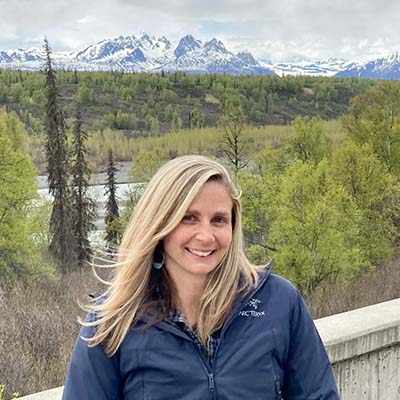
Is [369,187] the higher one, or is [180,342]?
[180,342]

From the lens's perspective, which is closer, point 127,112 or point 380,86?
point 380,86

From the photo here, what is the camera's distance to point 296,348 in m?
1.70

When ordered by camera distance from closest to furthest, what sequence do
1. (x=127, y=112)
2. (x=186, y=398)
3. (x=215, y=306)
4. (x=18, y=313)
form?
(x=186, y=398), (x=215, y=306), (x=18, y=313), (x=127, y=112)

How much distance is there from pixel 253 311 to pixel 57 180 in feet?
89.0

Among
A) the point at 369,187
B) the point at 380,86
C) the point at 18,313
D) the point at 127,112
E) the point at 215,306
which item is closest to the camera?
the point at 215,306

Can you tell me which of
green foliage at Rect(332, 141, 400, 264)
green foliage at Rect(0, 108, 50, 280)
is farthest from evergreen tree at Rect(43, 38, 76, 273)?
green foliage at Rect(332, 141, 400, 264)

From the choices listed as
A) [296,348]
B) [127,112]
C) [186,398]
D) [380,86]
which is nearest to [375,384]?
[296,348]

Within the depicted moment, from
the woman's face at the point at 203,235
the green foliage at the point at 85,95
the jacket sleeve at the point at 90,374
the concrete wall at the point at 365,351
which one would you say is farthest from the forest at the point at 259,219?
the green foliage at the point at 85,95

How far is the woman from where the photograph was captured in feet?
5.22

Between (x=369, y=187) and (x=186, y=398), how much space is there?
22782 millimetres

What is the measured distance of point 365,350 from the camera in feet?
9.39

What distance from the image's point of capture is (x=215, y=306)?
1694 millimetres

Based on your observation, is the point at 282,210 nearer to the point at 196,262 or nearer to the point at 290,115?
the point at 196,262

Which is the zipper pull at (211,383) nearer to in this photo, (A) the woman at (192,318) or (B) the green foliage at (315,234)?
(A) the woman at (192,318)
